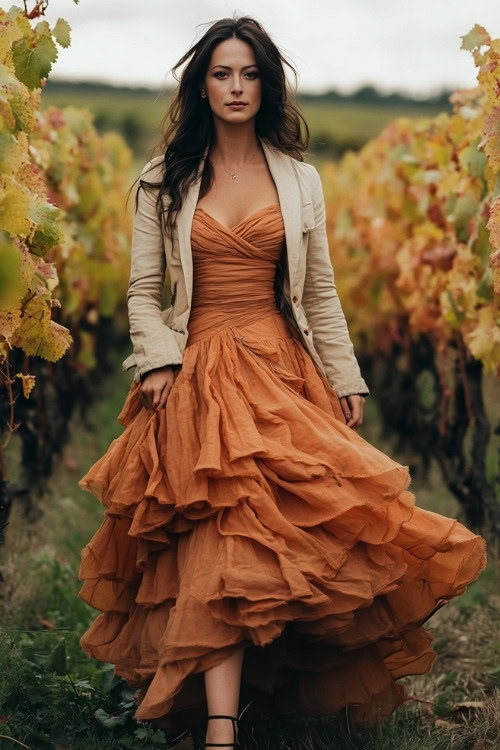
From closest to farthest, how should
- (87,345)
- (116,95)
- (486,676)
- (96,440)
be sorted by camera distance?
(486,676) → (87,345) → (96,440) → (116,95)

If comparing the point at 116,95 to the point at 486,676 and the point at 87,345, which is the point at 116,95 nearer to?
the point at 87,345

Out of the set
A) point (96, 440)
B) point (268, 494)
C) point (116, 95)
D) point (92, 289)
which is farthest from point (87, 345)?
point (116, 95)

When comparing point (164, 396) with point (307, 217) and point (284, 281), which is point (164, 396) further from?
point (307, 217)

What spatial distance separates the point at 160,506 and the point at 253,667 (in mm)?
662

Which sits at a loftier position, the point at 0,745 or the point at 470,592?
the point at 0,745

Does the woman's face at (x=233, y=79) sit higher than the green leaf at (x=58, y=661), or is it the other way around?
the woman's face at (x=233, y=79)

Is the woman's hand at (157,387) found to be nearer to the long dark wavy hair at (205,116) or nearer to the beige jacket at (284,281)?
the beige jacket at (284,281)

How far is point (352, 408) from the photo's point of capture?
369 cm

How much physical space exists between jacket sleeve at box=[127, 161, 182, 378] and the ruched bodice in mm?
122

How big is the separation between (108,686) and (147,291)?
129 cm

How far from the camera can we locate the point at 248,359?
3.46 metres

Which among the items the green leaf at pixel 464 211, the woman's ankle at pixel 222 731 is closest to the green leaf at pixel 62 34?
the woman's ankle at pixel 222 731

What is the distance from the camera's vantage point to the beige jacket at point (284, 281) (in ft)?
11.4

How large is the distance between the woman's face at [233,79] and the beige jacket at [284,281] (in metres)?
0.20
